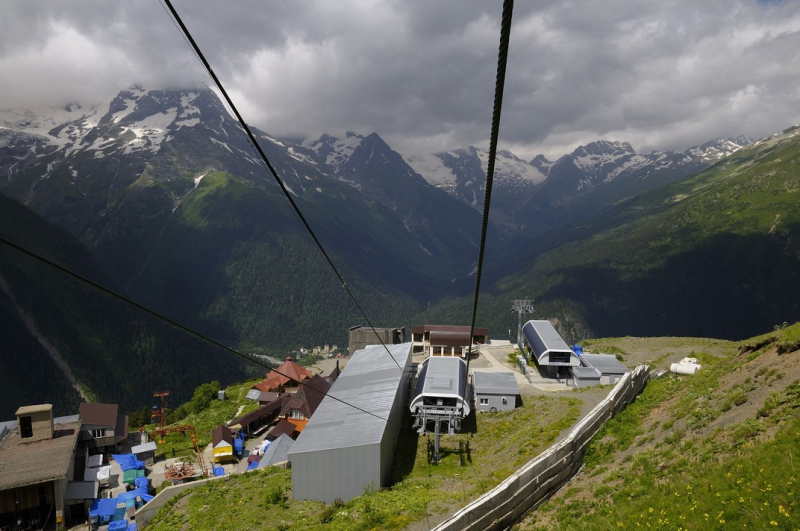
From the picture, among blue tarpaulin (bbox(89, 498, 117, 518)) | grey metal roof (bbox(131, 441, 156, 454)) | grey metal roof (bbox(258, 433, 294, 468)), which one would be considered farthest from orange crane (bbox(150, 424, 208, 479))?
grey metal roof (bbox(258, 433, 294, 468))

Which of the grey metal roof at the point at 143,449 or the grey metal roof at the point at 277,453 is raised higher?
the grey metal roof at the point at 277,453

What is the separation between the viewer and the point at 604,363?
5491 centimetres

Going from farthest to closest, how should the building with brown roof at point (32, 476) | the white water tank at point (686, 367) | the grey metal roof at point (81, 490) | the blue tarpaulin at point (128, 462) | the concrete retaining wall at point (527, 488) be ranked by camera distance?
the blue tarpaulin at point (128, 462)
the white water tank at point (686, 367)
the grey metal roof at point (81, 490)
the building with brown roof at point (32, 476)
the concrete retaining wall at point (527, 488)

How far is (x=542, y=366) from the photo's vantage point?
57.2m

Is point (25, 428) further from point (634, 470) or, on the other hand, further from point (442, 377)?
point (634, 470)

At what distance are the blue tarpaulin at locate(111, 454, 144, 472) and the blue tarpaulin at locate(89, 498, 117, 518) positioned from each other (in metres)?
7.52

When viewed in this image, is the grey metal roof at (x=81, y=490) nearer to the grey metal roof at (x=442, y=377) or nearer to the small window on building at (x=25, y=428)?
the small window on building at (x=25, y=428)

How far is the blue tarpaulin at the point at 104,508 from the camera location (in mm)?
37750

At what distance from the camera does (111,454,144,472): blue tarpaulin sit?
153 feet

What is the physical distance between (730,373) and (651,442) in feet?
30.5

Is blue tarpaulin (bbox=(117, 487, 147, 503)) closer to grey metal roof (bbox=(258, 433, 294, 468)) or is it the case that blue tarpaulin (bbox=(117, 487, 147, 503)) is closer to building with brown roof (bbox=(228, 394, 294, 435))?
grey metal roof (bbox=(258, 433, 294, 468))

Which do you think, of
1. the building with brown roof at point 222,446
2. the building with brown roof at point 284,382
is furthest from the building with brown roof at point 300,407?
the building with brown roof at point 284,382

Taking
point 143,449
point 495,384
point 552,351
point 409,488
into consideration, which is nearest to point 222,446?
point 143,449

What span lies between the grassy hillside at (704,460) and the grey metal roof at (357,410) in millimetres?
15271
